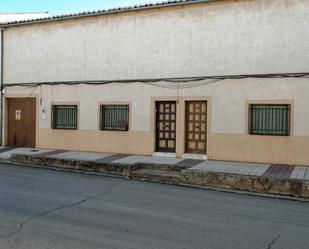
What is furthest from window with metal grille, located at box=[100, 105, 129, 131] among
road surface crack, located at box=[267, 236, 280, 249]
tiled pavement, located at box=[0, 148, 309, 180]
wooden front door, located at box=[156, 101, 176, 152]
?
road surface crack, located at box=[267, 236, 280, 249]

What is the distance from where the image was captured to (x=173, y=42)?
48.4ft

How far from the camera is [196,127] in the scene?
1462 centimetres

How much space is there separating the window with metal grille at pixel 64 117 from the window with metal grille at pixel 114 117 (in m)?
1.42

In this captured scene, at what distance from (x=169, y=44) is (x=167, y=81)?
135cm

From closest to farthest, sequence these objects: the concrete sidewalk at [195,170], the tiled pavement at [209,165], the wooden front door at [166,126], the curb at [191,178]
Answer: the curb at [191,178]
the concrete sidewalk at [195,170]
the tiled pavement at [209,165]
the wooden front door at [166,126]

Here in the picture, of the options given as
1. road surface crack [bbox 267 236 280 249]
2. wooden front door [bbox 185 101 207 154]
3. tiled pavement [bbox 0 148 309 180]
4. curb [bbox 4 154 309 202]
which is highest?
wooden front door [bbox 185 101 207 154]

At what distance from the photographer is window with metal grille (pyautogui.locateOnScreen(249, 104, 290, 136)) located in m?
13.1

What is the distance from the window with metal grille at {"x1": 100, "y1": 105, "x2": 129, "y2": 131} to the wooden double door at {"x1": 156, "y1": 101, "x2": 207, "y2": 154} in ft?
4.47

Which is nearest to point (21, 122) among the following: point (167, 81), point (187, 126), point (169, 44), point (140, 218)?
point (167, 81)

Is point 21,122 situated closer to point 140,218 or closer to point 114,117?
point 114,117

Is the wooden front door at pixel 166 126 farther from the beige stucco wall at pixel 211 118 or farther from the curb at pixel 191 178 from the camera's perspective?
the curb at pixel 191 178

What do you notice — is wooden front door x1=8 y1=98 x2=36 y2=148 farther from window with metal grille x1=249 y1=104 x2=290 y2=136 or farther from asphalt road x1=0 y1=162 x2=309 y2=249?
window with metal grille x1=249 y1=104 x2=290 y2=136

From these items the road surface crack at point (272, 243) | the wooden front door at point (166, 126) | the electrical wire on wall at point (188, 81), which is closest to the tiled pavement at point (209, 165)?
the wooden front door at point (166, 126)

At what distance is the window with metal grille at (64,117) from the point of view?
17.1m
